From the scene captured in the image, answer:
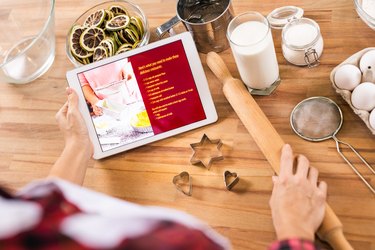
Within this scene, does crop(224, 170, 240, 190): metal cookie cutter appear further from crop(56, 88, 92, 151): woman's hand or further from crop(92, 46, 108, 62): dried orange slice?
crop(92, 46, 108, 62): dried orange slice

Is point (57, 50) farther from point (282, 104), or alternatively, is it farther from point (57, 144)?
point (282, 104)

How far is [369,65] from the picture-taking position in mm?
1177

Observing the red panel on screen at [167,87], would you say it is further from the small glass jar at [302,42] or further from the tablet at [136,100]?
the small glass jar at [302,42]

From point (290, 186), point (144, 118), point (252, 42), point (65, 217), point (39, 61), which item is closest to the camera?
point (65, 217)

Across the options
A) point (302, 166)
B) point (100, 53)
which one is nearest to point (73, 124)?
point (100, 53)

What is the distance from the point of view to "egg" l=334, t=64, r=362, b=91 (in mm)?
1185

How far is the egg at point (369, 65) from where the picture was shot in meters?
1.17

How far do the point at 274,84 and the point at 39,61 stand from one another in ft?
2.21

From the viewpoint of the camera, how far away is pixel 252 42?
122 centimetres

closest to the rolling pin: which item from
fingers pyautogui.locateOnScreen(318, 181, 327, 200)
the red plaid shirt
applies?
fingers pyautogui.locateOnScreen(318, 181, 327, 200)

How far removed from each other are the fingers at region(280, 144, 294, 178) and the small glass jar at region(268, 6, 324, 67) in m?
0.27

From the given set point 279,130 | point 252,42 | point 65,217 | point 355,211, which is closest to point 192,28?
point 252,42

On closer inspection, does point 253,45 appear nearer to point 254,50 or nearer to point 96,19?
point 254,50

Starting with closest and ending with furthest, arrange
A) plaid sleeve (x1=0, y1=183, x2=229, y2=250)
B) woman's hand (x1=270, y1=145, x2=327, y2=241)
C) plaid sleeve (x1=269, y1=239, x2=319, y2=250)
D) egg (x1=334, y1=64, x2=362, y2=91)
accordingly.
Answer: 1. plaid sleeve (x1=0, y1=183, x2=229, y2=250)
2. plaid sleeve (x1=269, y1=239, x2=319, y2=250)
3. woman's hand (x1=270, y1=145, x2=327, y2=241)
4. egg (x1=334, y1=64, x2=362, y2=91)
